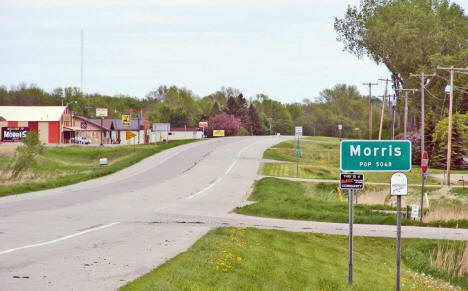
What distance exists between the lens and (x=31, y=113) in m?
95.4

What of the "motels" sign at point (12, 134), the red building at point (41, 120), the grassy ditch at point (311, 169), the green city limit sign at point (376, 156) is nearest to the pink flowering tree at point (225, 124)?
the red building at point (41, 120)

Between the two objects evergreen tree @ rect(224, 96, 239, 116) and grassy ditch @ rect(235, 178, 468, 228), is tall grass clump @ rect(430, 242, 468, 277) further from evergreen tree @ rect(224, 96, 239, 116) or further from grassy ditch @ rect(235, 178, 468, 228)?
evergreen tree @ rect(224, 96, 239, 116)

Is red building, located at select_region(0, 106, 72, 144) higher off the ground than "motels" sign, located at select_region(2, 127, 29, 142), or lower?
higher

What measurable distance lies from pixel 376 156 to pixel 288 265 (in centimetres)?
391

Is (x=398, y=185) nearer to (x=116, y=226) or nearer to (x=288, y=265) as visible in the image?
(x=288, y=265)

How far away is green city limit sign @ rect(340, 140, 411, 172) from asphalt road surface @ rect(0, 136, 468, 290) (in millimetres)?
4714

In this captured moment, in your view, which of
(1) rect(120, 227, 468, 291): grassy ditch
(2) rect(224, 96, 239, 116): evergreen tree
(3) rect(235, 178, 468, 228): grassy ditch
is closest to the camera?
(1) rect(120, 227, 468, 291): grassy ditch

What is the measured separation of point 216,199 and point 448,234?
1320 cm

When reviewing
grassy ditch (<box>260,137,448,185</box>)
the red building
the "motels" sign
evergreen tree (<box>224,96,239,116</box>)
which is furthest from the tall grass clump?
evergreen tree (<box>224,96,239,116</box>)

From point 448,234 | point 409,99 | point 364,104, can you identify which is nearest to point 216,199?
point 448,234

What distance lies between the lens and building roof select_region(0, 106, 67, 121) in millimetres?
93438

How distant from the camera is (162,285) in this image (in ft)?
30.8

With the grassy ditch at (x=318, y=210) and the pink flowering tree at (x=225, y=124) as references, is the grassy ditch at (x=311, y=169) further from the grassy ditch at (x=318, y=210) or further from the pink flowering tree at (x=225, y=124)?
the pink flowering tree at (x=225, y=124)

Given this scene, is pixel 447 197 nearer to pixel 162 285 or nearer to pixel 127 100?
pixel 162 285
